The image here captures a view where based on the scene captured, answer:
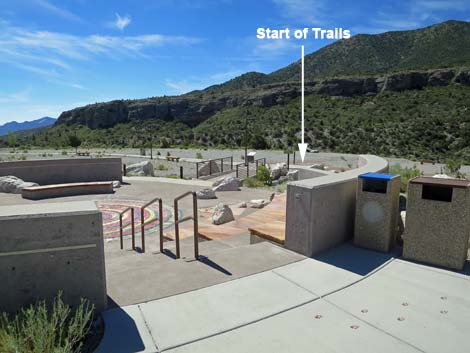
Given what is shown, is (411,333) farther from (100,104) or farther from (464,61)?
(100,104)

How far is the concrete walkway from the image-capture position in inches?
139

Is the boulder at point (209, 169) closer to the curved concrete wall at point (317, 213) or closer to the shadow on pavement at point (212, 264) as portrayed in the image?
the curved concrete wall at point (317, 213)

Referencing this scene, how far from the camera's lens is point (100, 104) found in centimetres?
11600

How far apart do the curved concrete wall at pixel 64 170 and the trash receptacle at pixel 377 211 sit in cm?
1538

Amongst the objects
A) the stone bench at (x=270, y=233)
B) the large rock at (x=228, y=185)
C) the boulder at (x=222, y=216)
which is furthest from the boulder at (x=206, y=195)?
the stone bench at (x=270, y=233)

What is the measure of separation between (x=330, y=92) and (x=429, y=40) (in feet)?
102

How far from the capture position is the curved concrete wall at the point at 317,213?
5.58 meters

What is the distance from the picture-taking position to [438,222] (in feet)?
17.2

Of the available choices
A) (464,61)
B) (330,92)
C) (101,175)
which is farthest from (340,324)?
(464,61)

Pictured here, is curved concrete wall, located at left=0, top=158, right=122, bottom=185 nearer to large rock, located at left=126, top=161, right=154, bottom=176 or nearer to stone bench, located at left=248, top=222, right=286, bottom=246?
large rock, located at left=126, top=161, right=154, bottom=176

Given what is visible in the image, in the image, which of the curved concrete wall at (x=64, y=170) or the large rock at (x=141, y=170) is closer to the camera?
the curved concrete wall at (x=64, y=170)

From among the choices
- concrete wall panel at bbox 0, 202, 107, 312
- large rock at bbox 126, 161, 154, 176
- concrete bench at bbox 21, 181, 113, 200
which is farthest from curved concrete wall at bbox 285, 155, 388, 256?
large rock at bbox 126, 161, 154, 176

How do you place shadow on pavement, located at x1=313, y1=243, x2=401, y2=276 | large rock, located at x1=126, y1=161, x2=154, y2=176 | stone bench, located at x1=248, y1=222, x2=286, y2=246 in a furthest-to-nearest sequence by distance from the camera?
large rock, located at x1=126, y1=161, x2=154, y2=176 < stone bench, located at x1=248, y1=222, x2=286, y2=246 < shadow on pavement, located at x1=313, y1=243, x2=401, y2=276

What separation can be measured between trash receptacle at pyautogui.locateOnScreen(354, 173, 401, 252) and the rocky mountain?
7236cm
